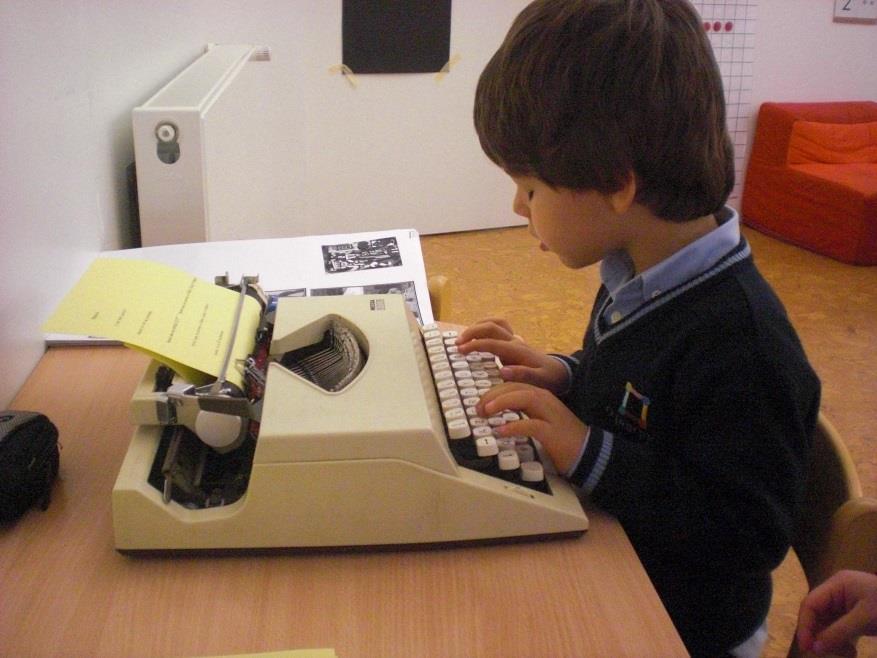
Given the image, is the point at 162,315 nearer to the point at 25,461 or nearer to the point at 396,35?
the point at 25,461

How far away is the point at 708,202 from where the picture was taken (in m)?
0.76

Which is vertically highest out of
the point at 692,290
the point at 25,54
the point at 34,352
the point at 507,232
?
the point at 25,54

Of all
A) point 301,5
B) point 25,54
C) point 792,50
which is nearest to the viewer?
point 25,54

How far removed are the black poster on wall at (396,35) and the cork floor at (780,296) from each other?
0.78m

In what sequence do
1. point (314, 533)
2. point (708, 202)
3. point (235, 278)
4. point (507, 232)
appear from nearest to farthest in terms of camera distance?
point (314, 533) → point (708, 202) → point (235, 278) → point (507, 232)

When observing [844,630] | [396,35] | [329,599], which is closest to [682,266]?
[844,630]

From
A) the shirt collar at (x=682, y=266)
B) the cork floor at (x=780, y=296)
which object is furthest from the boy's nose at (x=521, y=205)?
the cork floor at (x=780, y=296)

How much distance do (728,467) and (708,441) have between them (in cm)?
3

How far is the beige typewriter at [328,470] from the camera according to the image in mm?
616

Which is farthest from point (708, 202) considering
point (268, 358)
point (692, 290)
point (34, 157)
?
point (34, 157)

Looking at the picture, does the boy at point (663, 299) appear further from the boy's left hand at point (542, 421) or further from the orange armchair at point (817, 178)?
the orange armchair at point (817, 178)

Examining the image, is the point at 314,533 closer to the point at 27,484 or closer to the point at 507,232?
the point at 27,484

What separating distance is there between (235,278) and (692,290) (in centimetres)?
62

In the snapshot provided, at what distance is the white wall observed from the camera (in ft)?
3.02
